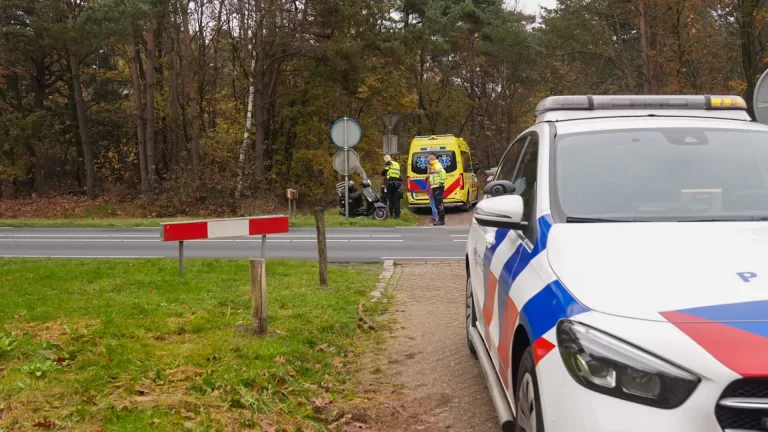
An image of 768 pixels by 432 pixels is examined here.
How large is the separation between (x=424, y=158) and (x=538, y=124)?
69.5 ft

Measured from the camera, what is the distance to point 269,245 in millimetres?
15461

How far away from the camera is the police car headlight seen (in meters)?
2.46

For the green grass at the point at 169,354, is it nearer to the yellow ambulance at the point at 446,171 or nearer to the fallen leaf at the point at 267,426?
the fallen leaf at the point at 267,426

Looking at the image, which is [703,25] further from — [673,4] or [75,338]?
[75,338]

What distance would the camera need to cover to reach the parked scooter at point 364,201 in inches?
850

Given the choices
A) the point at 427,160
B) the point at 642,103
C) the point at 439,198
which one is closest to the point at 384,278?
the point at 642,103

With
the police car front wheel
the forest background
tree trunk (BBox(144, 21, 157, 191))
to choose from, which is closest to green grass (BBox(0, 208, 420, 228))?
the forest background

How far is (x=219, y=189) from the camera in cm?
2861

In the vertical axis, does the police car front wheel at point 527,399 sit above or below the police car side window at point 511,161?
below

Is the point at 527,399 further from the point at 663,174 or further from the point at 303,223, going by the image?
the point at 303,223

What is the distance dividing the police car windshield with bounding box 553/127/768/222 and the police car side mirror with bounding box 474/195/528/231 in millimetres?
211

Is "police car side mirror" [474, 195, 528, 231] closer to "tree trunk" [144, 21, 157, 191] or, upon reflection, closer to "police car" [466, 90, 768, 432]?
"police car" [466, 90, 768, 432]

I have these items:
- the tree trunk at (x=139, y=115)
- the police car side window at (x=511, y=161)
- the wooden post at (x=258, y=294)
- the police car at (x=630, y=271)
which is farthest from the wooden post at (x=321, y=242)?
the tree trunk at (x=139, y=115)

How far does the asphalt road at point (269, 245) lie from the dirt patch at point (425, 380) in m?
5.38
